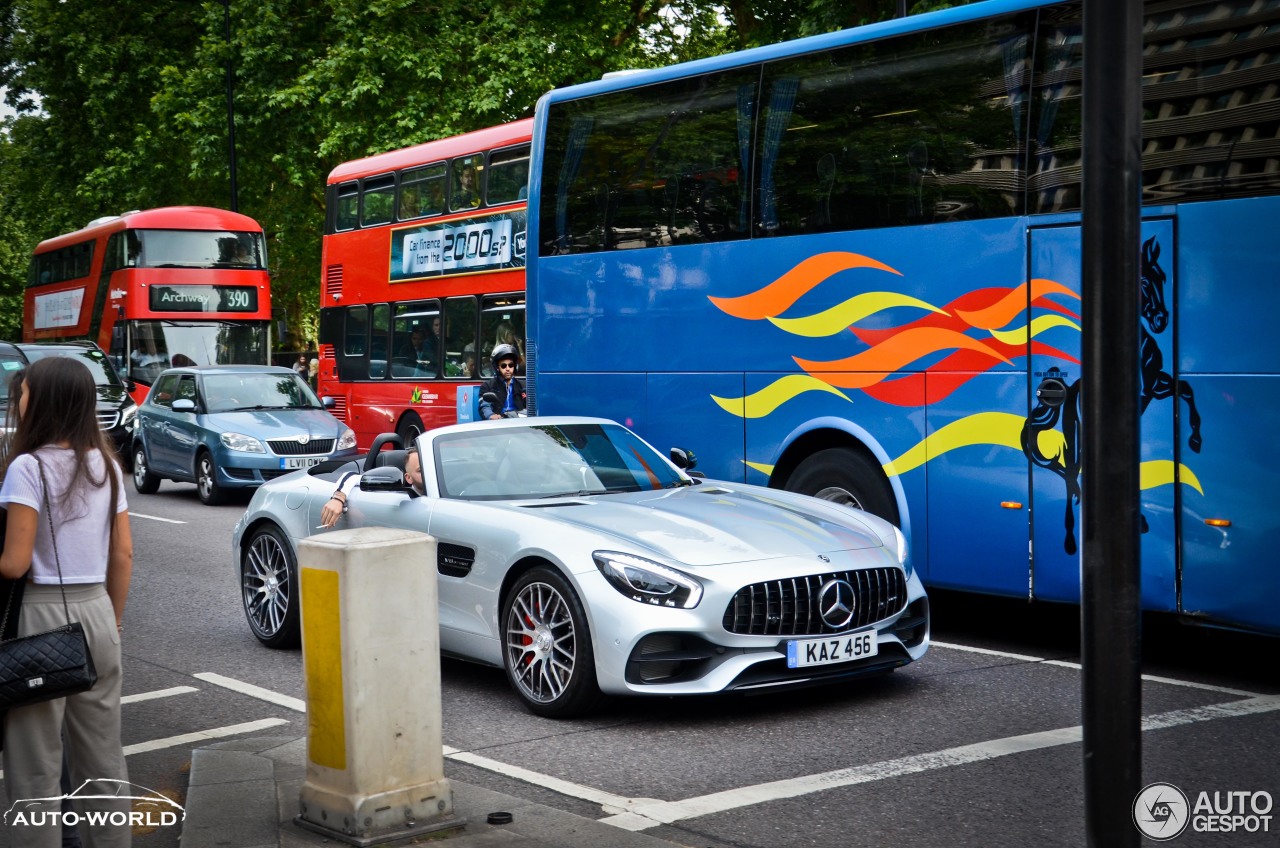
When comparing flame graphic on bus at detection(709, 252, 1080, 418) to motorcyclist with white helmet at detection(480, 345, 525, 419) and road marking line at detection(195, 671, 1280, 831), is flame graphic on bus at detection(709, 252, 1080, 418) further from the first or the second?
motorcyclist with white helmet at detection(480, 345, 525, 419)

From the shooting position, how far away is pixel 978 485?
871 cm

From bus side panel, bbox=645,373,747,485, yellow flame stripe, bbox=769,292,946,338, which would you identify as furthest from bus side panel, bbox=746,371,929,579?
yellow flame stripe, bbox=769,292,946,338

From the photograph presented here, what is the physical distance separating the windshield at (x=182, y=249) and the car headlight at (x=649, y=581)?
23637 millimetres

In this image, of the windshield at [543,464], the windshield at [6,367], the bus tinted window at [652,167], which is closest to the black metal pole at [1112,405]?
the windshield at [543,464]

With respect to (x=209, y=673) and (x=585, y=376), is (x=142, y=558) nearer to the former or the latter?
(x=585, y=376)

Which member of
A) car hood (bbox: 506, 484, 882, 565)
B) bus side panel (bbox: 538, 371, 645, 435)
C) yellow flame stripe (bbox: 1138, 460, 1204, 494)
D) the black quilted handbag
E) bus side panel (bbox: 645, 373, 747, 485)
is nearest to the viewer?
the black quilted handbag

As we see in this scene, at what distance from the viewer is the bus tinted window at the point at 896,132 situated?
8.57m

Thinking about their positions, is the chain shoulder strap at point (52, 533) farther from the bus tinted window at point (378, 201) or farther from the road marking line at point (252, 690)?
the bus tinted window at point (378, 201)

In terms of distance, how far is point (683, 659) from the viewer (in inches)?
260

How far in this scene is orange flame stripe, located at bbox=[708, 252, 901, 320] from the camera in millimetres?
9414

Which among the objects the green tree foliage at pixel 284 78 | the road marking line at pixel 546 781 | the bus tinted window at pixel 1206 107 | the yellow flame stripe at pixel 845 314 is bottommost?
the road marking line at pixel 546 781

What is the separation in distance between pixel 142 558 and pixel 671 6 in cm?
1826

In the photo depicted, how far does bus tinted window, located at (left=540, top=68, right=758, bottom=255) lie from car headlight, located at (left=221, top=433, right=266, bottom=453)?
7204mm

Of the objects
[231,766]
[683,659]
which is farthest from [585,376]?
[231,766]
